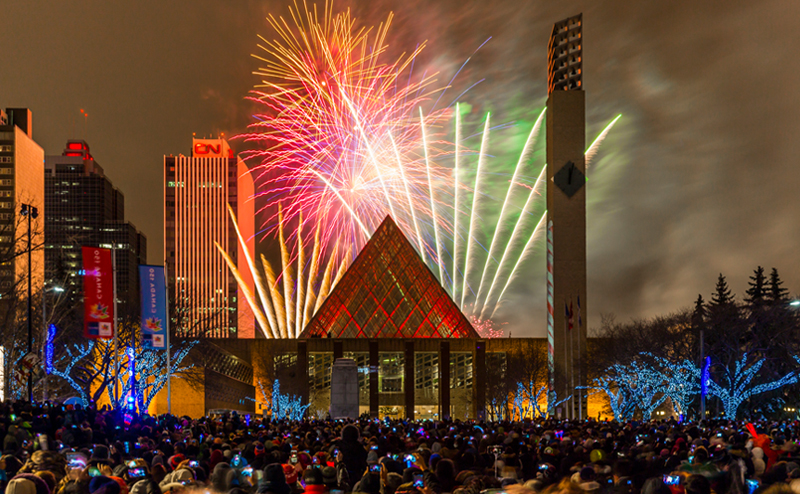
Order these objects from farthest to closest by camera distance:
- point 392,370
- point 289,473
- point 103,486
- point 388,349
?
point 392,370
point 388,349
point 289,473
point 103,486

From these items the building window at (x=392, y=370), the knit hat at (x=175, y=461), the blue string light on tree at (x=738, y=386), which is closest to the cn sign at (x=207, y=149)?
the building window at (x=392, y=370)

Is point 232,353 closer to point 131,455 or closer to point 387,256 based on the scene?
point 387,256

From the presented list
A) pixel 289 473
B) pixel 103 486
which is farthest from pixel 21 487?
pixel 289 473

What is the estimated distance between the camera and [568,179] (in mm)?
64375

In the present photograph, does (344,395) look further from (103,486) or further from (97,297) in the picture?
(103,486)

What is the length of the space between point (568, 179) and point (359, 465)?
55.1 metres

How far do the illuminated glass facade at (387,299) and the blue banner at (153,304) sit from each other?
2061 inches

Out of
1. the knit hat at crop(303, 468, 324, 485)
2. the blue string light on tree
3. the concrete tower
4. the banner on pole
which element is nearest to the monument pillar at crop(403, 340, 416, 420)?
the concrete tower

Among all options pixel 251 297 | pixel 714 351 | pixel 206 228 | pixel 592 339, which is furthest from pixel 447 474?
pixel 206 228

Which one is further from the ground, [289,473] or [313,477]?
[313,477]

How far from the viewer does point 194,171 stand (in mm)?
188000

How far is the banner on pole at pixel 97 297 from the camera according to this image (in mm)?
26031

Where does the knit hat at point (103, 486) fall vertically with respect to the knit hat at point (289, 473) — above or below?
above

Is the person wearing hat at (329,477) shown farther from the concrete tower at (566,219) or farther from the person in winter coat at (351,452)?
the concrete tower at (566,219)
